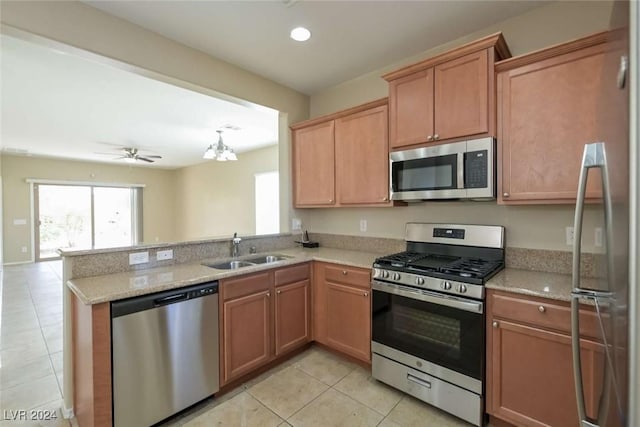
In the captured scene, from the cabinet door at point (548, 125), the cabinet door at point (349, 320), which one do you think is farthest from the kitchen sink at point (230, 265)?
the cabinet door at point (548, 125)

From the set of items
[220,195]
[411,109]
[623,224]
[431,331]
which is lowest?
[431,331]

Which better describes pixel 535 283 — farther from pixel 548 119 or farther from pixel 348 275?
pixel 348 275

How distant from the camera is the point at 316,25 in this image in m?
2.24

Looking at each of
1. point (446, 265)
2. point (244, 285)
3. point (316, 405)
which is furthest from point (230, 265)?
point (446, 265)

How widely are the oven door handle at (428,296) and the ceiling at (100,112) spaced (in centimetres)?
225

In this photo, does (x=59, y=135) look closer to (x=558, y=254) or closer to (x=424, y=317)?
(x=424, y=317)

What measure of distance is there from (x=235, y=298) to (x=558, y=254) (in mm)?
2293

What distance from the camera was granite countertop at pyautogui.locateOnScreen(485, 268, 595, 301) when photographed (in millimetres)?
1573

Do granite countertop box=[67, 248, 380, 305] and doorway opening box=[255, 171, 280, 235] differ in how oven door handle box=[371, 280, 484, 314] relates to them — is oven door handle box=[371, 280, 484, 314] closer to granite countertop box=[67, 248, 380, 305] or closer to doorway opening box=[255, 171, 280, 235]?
granite countertop box=[67, 248, 380, 305]

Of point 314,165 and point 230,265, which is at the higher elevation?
point 314,165

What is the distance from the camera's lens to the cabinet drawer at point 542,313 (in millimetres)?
1468

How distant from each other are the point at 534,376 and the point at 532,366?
2.2 inches

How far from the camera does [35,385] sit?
2309 mm
